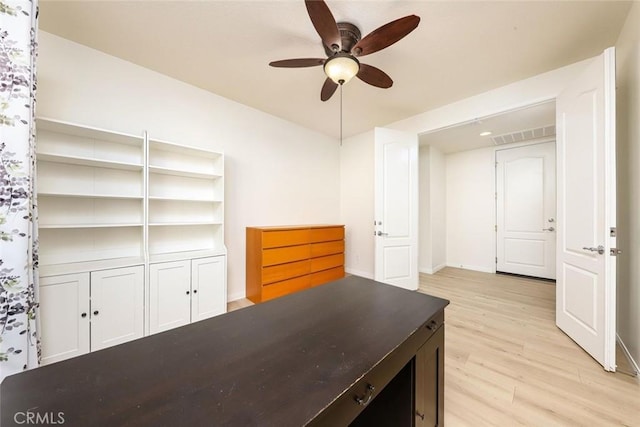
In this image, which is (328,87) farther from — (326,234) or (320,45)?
(326,234)

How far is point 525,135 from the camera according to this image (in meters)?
3.75

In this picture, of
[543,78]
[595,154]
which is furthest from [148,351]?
[543,78]

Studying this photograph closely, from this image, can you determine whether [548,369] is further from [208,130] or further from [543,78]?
[208,130]

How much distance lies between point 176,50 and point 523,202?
542 centimetres

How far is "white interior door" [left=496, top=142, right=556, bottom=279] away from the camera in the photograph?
12.7ft

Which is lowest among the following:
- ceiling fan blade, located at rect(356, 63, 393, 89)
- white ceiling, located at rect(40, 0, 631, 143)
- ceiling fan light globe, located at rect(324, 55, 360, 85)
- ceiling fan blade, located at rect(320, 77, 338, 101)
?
ceiling fan light globe, located at rect(324, 55, 360, 85)

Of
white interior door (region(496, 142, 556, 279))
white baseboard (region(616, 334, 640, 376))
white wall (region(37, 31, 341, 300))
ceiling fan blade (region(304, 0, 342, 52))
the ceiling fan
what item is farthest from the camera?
white interior door (region(496, 142, 556, 279))

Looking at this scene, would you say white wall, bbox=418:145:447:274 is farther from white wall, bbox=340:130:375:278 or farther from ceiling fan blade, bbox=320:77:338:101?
ceiling fan blade, bbox=320:77:338:101

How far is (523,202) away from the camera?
13.5ft

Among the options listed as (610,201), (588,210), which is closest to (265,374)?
(610,201)

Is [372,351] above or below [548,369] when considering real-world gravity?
above

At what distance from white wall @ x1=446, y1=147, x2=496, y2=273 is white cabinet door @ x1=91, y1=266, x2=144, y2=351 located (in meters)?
5.25

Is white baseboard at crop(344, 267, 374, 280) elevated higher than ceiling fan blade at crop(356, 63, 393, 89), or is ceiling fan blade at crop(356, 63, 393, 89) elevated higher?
ceiling fan blade at crop(356, 63, 393, 89)

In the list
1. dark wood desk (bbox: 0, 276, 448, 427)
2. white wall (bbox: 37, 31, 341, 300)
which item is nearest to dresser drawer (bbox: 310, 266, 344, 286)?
white wall (bbox: 37, 31, 341, 300)
